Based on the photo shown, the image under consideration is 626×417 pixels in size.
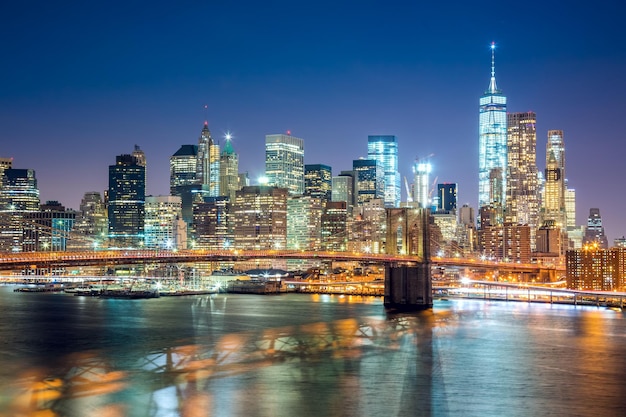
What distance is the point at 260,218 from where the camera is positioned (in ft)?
490

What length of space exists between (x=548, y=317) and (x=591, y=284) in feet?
130

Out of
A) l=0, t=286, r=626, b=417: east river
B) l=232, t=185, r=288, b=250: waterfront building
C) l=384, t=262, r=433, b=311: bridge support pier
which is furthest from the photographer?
l=232, t=185, r=288, b=250: waterfront building

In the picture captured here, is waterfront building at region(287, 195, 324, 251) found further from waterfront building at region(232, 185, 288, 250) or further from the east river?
the east river

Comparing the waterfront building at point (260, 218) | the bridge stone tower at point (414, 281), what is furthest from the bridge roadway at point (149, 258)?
the waterfront building at point (260, 218)

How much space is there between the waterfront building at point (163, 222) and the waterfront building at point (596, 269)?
80238 mm

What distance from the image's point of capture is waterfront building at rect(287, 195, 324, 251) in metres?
157

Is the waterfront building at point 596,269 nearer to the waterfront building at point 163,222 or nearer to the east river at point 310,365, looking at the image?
the east river at point 310,365

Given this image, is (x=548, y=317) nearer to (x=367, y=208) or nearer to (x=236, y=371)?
(x=236, y=371)

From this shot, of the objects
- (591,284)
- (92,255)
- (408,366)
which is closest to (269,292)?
(591,284)

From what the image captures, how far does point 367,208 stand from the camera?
515 feet

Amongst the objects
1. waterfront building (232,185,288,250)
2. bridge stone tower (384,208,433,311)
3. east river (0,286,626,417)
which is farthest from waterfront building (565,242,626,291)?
waterfront building (232,185,288,250)

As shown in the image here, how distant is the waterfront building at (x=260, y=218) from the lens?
5782 inches

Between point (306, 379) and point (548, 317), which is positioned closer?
point (306, 379)

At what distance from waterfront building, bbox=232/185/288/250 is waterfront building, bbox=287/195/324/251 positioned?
294 inches
